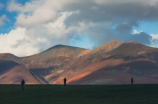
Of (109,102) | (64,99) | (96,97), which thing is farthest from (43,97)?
(109,102)

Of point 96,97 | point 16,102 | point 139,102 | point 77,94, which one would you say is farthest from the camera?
point 77,94

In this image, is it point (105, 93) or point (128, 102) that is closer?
point (128, 102)

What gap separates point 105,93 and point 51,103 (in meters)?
14.4

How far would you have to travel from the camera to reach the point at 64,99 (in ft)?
165

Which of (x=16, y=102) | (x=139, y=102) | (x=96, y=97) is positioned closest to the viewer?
(x=139, y=102)

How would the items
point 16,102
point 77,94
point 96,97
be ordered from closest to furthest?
point 16,102, point 96,97, point 77,94

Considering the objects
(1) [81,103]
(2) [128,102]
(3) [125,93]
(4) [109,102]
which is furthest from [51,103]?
(3) [125,93]

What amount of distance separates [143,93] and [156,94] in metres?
2.65

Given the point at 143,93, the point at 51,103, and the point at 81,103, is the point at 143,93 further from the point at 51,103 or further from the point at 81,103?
the point at 51,103

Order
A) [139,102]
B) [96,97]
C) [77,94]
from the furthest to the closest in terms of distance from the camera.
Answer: [77,94], [96,97], [139,102]

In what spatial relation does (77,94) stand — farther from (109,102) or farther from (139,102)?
(139,102)

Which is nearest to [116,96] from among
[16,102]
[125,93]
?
[125,93]

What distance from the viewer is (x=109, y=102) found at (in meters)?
46.3

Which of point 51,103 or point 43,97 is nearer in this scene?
point 51,103
